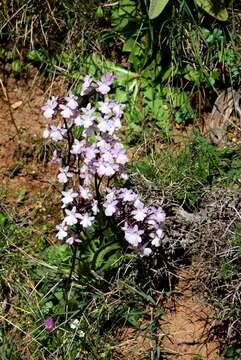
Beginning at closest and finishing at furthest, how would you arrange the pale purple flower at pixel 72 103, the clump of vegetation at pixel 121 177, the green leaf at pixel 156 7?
the pale purple flower at pixel 72 103
the clump of vegetation at pixel 121 177
the green leaf at pixel 156 7

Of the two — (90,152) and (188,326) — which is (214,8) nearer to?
(90,152)

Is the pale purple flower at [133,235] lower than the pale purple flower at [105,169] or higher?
lower

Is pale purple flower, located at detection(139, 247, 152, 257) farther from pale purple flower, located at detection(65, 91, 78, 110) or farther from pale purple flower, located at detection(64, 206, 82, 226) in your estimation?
pale purple flower, located at detection(65, 91, 78, 110)

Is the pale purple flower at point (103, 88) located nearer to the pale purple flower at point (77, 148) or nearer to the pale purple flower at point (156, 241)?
the pale purple flower at point (77, 148)

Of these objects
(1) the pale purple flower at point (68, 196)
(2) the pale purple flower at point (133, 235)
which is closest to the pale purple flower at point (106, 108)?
(1) the pale purple flower at point (68, 196)

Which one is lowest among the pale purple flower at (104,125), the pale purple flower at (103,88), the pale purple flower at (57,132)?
the pale purple flower at (57,132)

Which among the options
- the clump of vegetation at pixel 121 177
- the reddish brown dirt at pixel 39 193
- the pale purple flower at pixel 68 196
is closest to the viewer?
the pale purple flower at pixel 68 196
